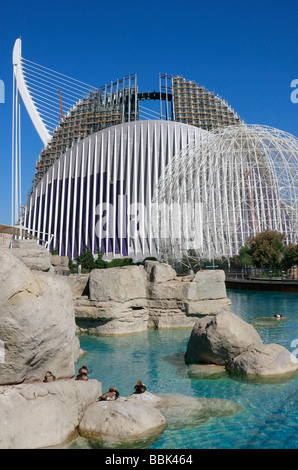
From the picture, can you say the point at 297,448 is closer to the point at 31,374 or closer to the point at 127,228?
the point at 31,374

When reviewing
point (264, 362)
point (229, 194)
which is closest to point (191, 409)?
point (264, 362)

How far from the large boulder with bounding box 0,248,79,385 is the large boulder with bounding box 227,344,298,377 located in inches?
169

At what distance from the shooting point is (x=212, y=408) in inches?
305

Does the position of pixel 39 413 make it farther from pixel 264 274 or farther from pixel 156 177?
pixel 156 177

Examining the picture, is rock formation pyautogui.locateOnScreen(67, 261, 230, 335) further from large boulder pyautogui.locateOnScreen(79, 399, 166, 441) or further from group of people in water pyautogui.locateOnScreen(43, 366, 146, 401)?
large boulder pyautogui.locateOnScreen(79, 399, 166, 441)

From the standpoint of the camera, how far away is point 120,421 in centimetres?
666

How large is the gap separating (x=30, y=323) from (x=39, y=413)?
1.24m

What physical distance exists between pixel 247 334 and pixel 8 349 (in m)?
5.97

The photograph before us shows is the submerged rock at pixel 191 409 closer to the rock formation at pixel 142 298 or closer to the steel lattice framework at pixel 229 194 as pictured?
the rock formation at pixel 142 298

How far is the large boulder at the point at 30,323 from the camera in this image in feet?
21.2

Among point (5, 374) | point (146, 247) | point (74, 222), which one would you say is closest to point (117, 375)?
point (5, 374)

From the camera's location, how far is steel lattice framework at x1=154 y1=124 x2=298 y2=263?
117 ft

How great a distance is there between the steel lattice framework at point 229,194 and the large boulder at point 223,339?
1023 inches

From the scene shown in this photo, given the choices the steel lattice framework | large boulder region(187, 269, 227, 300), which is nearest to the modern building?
the steel lattice framework
